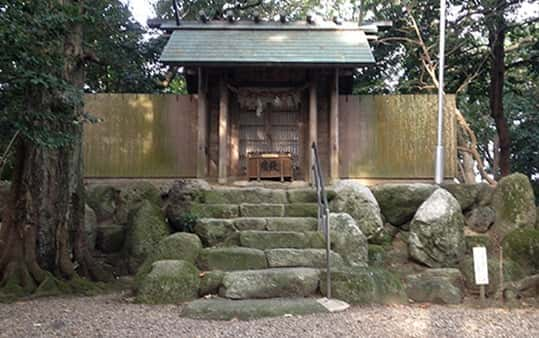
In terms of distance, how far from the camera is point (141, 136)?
1084 cm

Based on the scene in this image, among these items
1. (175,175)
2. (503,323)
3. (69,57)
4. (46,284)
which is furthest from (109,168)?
(503,323)

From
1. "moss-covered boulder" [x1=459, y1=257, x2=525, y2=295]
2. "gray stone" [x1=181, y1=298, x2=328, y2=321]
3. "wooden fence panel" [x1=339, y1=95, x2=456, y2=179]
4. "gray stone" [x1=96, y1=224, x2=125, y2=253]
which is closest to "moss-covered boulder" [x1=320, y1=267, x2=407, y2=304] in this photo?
"gray stone" [x1=181, y1=298, x2=328, y2=321]

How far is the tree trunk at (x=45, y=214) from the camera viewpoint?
6.59m

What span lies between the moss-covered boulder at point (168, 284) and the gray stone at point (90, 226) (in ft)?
8.37

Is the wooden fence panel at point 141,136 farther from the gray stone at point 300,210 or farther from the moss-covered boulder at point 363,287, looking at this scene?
the moss-covered boulder at point 363,287

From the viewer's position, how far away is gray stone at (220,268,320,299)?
5840mm

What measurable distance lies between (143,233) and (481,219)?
6109 mm

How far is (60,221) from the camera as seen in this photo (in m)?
7.00

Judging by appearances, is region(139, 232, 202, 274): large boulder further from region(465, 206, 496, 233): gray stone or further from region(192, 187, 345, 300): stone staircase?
region(465, 206, 496, 233): gray stone

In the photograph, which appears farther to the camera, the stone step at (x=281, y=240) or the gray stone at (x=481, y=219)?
the gray stone at (x=481, y=219)

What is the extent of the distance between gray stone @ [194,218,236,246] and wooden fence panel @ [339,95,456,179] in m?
4.35

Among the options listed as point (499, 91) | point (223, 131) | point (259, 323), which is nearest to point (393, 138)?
point (223, 131)

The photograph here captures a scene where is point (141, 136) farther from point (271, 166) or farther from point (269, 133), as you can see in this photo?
point (271, 166)

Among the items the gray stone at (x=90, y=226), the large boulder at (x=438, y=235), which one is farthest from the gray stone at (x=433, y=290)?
the gray stone at (x=90, y=226)
